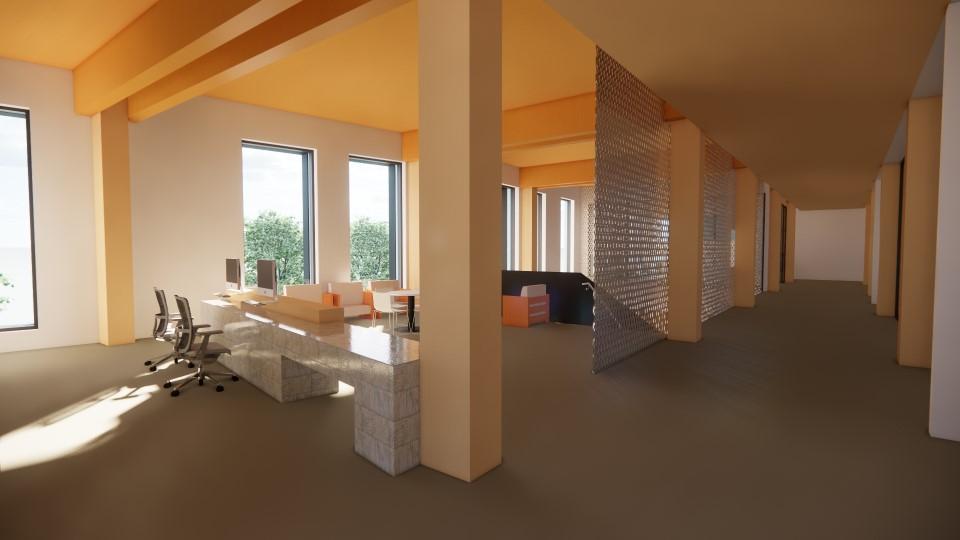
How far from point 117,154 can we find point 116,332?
102 inches

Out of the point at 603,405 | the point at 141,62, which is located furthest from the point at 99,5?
the point at 603,405

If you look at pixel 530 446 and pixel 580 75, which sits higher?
pixel 580 75

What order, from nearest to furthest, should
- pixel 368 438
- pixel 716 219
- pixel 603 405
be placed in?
pixel 368 438, pixel 603 405, pixel 716 219

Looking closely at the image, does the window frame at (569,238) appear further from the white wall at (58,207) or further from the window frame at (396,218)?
the white wall at (58,207)

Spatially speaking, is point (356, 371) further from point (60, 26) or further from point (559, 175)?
point (559, 175)

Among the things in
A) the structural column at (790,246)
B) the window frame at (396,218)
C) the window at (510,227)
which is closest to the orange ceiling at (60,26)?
the window frame at (396,218)

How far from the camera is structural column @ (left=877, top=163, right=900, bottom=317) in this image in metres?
8.54

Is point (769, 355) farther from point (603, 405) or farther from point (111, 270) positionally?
point (111, 270)

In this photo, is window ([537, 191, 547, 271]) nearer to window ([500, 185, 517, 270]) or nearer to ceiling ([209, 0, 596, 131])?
window ([500, 185, 517, 270])

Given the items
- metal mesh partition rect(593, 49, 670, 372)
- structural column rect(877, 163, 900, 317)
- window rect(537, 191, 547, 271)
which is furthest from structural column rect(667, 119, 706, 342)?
window rect(537, 191, 547, 271)

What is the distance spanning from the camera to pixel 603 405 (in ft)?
14.9

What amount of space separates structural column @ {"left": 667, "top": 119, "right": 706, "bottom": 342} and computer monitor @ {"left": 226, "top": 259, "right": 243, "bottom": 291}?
243 inches

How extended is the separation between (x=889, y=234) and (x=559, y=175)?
7.61 m

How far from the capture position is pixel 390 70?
23.1 ft
